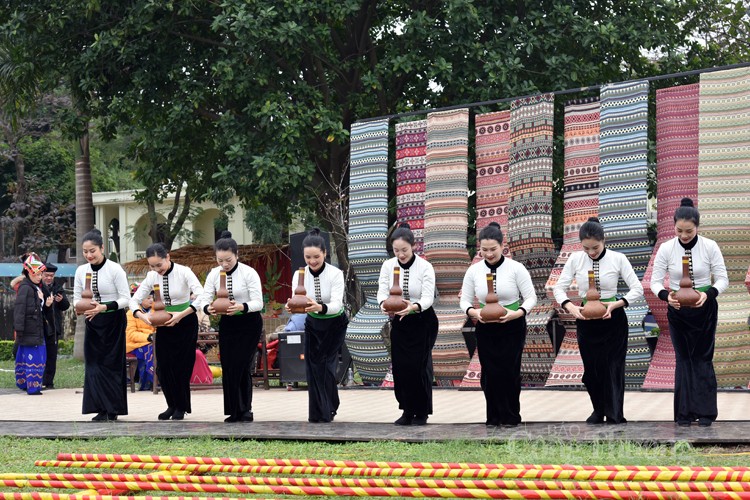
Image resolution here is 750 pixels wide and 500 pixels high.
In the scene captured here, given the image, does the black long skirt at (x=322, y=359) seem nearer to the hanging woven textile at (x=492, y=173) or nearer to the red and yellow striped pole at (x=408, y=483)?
the red and yellow striped pole at (x=408, y=483)

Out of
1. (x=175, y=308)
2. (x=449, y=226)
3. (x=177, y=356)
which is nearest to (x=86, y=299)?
(x=175, y=308)

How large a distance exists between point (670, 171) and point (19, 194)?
21568 millimetres

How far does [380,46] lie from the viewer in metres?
16.0

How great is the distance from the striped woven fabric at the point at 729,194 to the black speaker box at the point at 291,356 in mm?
4736

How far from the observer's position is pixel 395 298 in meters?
8.37

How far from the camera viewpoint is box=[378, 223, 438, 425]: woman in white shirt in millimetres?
8461

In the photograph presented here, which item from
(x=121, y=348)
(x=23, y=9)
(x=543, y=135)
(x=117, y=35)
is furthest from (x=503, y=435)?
(x=23, y=9)

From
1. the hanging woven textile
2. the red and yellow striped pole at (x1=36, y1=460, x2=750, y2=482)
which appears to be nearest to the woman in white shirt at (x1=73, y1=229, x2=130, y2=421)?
Result: the red and yellow striped pole at (x1=36, y1=460, x2=750, y2=482)

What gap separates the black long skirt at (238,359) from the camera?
9.05m

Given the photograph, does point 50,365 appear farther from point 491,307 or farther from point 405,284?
point 491,307

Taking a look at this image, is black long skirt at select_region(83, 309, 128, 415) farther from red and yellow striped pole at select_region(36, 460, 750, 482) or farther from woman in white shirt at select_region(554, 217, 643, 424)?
woman in white shirt at select_region(554, 217, 643, 424)

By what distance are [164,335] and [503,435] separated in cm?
335

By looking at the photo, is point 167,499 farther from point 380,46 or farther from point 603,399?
A: point 380,46

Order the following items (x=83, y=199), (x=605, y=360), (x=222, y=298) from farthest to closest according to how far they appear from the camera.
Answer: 1. (x=83, y=199)
2. (x=222, y=298)
3. (x=605, y=360)
